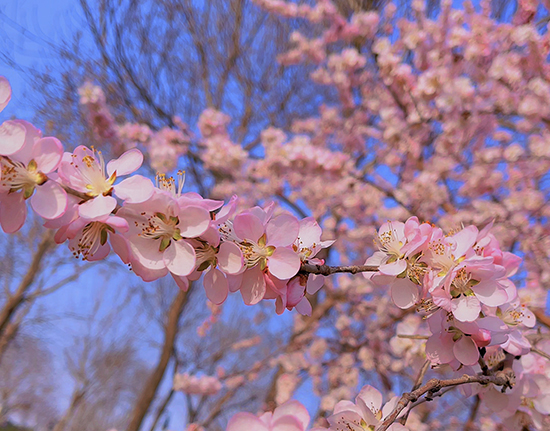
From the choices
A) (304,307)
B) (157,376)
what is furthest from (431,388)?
(157,376)

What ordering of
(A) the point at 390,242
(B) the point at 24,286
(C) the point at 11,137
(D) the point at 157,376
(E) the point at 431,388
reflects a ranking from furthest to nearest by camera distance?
1. (B) the point at 24,286
2. (D) the point at 157,376
3. (A) the point at 390,242
4. (E) the point at 431,388
5. (C) the point at 11,137

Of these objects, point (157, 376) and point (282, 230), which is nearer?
point (282, 230)

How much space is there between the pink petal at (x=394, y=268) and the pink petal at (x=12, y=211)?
1.95 feet

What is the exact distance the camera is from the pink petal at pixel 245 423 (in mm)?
531

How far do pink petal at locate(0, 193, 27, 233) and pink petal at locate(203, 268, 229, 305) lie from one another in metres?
0.29

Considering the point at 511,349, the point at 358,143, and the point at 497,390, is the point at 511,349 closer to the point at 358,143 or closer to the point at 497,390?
Result: the point at 497,390

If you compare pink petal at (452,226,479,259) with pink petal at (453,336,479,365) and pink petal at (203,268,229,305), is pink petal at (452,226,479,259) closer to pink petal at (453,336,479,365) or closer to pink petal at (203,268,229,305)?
pink petal at (453,336,479,365)

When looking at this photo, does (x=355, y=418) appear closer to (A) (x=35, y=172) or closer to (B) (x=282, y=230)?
(B) (x=282, y=230)

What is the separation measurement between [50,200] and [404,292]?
24.2 inches

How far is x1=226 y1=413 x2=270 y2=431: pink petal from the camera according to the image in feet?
1.74

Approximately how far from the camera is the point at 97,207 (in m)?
0.56

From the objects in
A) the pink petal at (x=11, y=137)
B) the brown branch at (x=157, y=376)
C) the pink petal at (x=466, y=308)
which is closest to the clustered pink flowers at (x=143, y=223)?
the pink petal at (x=11, y=137)

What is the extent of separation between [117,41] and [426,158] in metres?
3.58


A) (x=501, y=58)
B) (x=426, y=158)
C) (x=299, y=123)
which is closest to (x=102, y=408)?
(x=299, y=123)
